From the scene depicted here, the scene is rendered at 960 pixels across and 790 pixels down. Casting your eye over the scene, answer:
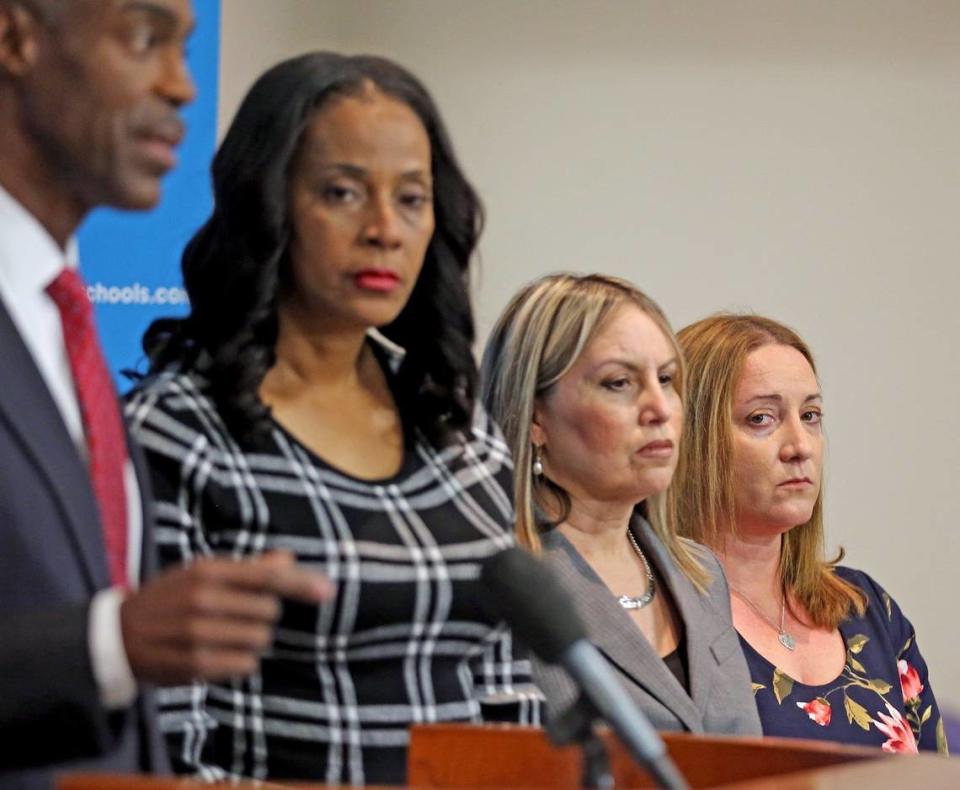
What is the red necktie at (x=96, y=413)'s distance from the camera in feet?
5.08

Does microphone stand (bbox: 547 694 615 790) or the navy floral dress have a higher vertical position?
the navy floral dress

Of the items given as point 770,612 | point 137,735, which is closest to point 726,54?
point 770,612

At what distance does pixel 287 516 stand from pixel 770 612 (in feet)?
6.08

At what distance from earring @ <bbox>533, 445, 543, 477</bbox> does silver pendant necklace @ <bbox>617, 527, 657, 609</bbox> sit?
0.23m

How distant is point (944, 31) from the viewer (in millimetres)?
5777

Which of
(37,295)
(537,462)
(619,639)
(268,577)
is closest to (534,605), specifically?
(268,577)

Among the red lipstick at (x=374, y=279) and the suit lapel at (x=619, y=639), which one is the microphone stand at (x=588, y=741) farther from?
the suit lapel at (x=619, y=639)

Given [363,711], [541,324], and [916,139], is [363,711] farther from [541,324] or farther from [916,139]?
[916,139]

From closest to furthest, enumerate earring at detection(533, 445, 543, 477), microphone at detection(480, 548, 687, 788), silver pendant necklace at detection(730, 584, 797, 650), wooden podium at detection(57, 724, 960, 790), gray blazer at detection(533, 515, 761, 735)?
microphone at detection(480, 548, 687, 788), wooden podium at detection(57, 724, 960, 790), gray blazer at detection(533, 515, 761, 735), earring at detection(533, 445, 543, 477), silver pendant necklace at detection(730, 584, 797, 650)

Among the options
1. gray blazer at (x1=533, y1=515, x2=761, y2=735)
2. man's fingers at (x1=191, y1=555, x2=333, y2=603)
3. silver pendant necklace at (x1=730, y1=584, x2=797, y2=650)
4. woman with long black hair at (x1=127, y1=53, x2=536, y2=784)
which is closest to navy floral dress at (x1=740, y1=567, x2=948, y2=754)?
silver pendant necklace at (x1=730, y1=584, x2=797, y2=650)

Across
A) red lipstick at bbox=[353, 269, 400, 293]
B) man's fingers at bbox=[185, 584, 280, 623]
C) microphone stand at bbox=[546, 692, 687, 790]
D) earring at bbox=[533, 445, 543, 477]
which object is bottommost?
microphone stand at bbox=[546, 692, 687, 790]

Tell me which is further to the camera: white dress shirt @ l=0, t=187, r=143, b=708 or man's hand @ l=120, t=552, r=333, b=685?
white dress shirt @ l=0, t=187, r=143, b=708

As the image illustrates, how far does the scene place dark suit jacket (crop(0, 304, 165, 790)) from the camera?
4.42 ft

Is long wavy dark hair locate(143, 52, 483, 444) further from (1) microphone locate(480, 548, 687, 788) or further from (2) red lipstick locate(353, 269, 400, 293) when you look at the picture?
(1) microphone locate(480, 548, 687, 788)
